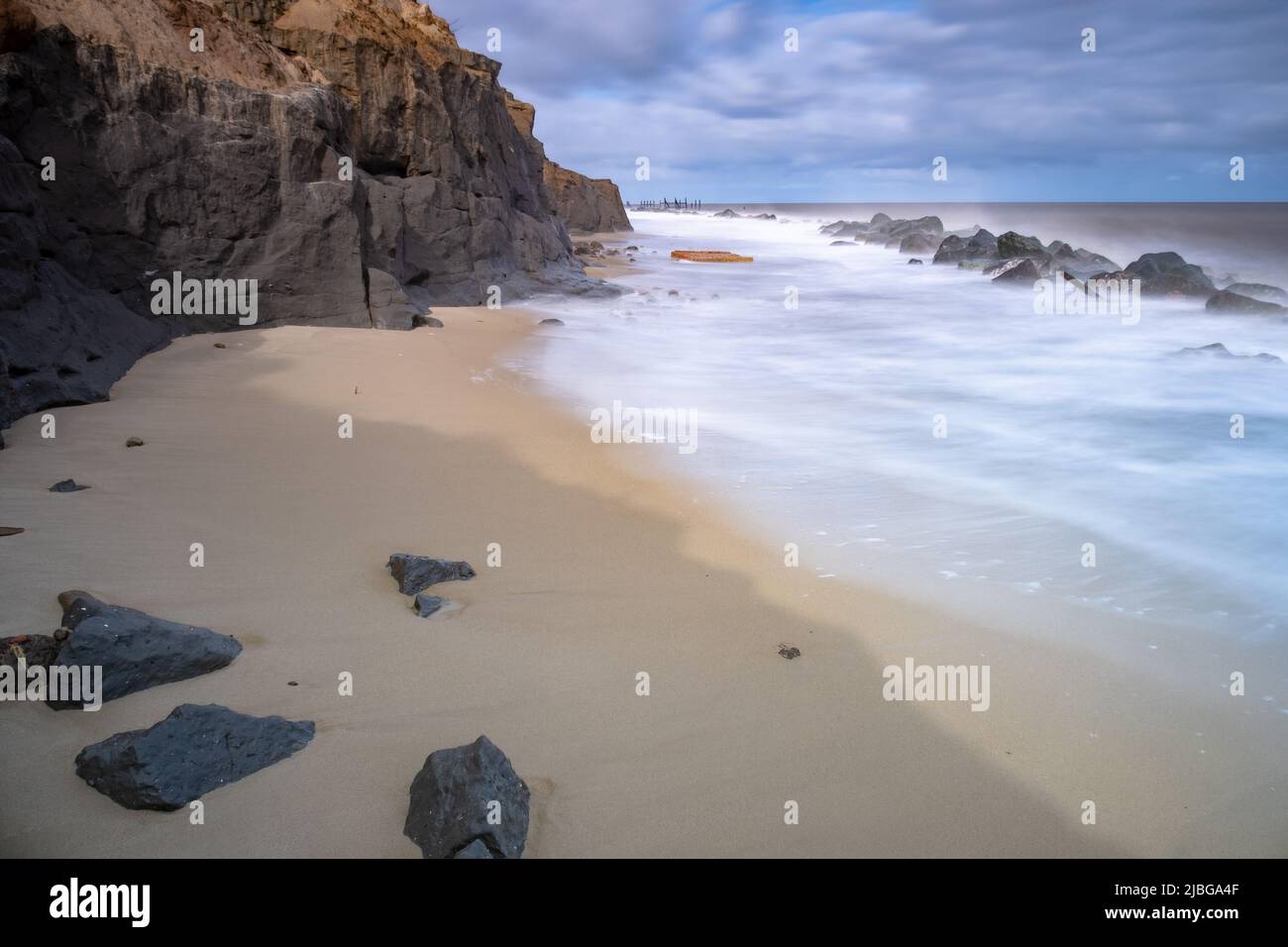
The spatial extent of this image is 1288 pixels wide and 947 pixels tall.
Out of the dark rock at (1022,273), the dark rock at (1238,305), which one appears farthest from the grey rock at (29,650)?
the dark rock at (1022,273)

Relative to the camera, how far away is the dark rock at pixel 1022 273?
22625 millimetres

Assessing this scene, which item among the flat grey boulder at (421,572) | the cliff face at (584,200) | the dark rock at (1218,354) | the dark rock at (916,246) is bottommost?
the flat grey boulder at (421,572)

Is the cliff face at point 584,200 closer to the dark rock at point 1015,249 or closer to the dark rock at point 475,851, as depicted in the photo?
the dark rock at point 1015,249

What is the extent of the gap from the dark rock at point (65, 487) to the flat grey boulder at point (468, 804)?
9.80 feet

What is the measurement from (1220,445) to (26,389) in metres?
9.76

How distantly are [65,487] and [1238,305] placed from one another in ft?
65.3

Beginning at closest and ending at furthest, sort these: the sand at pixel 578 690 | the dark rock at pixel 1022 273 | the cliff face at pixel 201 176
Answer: the sand at pixel 578 690, the cliff face at pixel 201 176, the dark rock at pixel 1022 273

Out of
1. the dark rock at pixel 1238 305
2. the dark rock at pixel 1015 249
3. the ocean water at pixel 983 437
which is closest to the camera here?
the ocean water at pixel 983 437

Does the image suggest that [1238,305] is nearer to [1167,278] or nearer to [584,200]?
[1167,278]

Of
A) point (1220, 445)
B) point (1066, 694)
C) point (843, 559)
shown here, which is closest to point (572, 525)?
point (843, 559)

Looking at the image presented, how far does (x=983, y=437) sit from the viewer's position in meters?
7.35

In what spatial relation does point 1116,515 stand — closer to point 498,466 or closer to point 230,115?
point 498,466

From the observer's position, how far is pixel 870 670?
10.5 ft

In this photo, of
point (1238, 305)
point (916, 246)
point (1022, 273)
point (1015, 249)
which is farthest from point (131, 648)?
point (916, 246)
